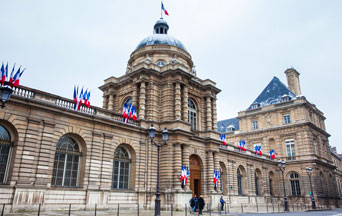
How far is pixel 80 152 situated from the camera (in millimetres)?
22094

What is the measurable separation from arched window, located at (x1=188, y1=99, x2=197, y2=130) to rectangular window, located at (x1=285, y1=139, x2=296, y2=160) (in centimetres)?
2279

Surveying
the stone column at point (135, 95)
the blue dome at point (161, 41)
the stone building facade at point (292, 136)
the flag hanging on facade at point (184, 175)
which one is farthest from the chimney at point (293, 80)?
the stone column at point (135, 95)

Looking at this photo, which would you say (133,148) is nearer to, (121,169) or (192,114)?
(121,169)

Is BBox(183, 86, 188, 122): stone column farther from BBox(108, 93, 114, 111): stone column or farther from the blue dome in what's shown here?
BBox(108, 93, 114, 111): stone column

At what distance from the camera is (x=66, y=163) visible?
2122cm

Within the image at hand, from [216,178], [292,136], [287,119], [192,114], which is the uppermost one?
[287,119]

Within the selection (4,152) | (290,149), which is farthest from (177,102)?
(290,149)

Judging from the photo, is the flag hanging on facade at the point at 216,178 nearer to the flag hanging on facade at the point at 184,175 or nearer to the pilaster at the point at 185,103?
the flag hanging on facade at the point at 184,175

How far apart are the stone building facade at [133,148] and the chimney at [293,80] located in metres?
10.1

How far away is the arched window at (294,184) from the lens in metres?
45.1

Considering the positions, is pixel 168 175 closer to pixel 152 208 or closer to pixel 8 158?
pixel 152 208

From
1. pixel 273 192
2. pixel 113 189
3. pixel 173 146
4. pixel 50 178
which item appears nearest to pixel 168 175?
pixel 173 146

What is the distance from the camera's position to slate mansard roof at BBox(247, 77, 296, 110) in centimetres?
5091

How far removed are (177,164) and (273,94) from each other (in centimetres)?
3369
